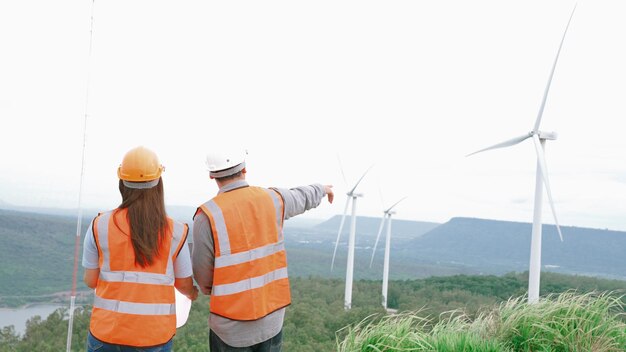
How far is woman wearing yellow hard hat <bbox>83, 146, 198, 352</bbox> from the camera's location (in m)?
3.71

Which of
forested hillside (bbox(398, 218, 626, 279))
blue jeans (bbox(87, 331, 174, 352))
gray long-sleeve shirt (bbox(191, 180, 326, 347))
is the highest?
gray long-sleeve shirt (bbox(191, 180, 326, 347))

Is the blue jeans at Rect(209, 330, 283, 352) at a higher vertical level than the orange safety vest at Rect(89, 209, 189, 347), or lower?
lower

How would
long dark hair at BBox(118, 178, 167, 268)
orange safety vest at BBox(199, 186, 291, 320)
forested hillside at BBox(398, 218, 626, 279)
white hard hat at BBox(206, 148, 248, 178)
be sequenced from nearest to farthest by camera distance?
long dark hair at BBox(118, 178, 167, 268)
orange safety vest at BBox(199, 186, 291, 320)
white hard hat at BBox(206, 148, 248, 178)
forested hillside at BBox(398, 218, 626, 279)

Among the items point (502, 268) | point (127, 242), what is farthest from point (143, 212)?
point (502, 268)

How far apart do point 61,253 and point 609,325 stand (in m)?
36.5

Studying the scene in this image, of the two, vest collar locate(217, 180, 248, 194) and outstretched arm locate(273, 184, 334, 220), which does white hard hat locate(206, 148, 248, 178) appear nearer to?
vest collar locate(217, 180, 248, 194)

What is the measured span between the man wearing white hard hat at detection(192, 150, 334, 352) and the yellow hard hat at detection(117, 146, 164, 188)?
43 cm

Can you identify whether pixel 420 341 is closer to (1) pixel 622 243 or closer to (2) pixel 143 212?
(2) pixel 143 212

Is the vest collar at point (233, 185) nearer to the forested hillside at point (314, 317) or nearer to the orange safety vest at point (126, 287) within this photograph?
the orange safety vest at point (126, 287)

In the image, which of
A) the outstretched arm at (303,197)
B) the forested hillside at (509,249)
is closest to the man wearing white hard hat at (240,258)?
the outstretched arm at (303,197)

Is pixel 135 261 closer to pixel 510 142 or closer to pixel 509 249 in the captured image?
pixel 510 142

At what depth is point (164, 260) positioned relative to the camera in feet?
12.4

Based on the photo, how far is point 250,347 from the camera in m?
4.28

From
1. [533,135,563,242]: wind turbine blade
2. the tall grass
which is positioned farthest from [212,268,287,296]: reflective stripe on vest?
[533,135,563,242]: wind turbine blade
